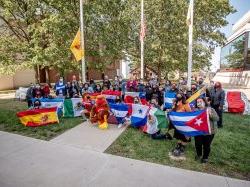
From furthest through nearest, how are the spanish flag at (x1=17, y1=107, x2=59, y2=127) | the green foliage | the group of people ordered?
the green foliage, the spanish flag at (x1=17, y1=107, x2=59, y2=127), the group of people

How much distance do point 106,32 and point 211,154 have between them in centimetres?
1642

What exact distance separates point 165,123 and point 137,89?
247 inches

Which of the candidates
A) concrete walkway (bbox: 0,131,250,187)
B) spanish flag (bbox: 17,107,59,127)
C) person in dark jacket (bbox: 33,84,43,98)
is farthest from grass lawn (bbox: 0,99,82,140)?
person in dark jacket (bbox: 33,84,43,98)

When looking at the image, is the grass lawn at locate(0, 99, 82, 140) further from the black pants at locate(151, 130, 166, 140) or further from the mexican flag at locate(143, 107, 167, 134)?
the black pants at locate(151, 130, 166, 140)

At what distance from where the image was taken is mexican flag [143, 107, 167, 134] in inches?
325

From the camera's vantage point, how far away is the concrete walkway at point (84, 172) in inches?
203

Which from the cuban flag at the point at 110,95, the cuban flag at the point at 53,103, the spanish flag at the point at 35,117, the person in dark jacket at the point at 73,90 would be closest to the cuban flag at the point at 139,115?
the cuban flag at the point at 110,95

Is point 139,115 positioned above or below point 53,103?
below

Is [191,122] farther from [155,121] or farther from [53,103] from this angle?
[53,103]

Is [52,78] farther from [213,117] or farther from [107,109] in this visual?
[213,117]

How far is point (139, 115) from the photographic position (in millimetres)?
9141

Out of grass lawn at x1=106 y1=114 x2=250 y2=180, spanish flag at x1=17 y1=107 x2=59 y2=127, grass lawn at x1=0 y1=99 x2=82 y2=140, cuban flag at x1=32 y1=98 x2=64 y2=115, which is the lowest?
grass lawn at x1=106 y1=114 x2=250 y2=180

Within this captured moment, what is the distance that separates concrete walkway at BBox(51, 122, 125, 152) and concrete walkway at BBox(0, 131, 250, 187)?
45 cm

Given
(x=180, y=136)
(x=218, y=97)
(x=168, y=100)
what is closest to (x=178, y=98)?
(x=180, y=136)
